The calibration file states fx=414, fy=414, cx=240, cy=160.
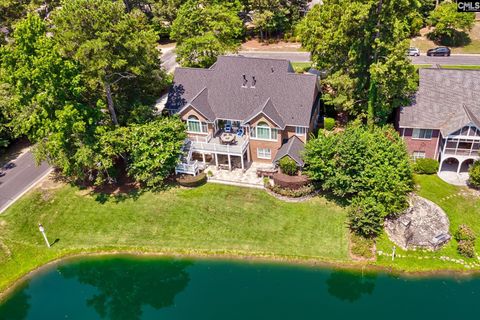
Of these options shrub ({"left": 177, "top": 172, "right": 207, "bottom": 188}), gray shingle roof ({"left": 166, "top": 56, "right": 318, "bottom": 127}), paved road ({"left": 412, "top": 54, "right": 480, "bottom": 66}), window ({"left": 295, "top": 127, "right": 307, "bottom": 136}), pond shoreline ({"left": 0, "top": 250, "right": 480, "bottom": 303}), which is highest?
gray shingle roof ({"left": 166, "top": 56, "right": 318, "bottom": 127})

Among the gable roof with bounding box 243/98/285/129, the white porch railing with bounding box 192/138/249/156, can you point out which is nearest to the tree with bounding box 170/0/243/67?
the gable roof with bounding box 243/98/285/129

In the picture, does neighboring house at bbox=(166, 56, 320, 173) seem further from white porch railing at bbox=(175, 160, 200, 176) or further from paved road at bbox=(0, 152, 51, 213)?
paved road at bbox=(0, 152, 51, 213)

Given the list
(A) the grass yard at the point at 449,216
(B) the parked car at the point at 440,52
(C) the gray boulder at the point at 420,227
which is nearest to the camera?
(A) the grass yard at the point at 449,216

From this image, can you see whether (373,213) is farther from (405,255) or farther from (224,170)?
(224,170)

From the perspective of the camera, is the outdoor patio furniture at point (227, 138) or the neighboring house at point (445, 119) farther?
the outdoor patio furniture at point (227, 138)

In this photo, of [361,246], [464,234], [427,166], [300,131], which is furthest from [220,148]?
[464,234]

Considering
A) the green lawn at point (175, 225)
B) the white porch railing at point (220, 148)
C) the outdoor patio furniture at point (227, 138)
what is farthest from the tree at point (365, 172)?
the outdoor patio furniture at point (227, 138)

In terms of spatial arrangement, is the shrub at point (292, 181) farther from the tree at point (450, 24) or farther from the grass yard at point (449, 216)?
the tree at point (450, 24)
